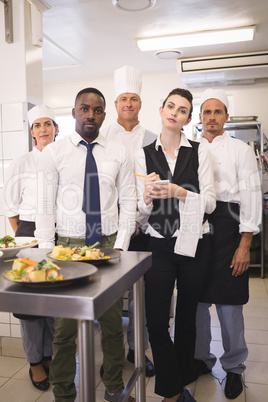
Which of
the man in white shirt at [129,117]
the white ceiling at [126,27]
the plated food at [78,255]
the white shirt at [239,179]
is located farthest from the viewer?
the white ceiling at [126,27]

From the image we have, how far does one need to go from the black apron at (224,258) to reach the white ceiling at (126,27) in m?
2.10

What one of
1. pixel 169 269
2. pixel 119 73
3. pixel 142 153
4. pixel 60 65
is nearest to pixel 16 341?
pixel 169 269

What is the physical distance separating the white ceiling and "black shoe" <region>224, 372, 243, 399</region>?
289 centimetres

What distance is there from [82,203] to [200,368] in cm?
127

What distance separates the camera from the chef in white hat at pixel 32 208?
220 centimetres

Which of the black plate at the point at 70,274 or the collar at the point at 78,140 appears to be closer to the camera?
the black plate at the point at 70,274

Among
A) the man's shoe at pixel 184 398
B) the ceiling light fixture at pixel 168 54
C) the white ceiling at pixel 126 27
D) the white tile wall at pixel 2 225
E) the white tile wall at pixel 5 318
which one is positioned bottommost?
the man's shoe at pixel 184 398

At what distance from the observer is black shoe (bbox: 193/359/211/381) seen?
7.35 feet

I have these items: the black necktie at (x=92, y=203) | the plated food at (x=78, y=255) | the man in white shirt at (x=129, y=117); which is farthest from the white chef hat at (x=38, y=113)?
the plated food at (x=78, y=255)

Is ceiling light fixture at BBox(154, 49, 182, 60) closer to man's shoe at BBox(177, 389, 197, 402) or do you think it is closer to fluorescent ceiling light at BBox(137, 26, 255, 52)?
fluorescent ceiling light at BBox(137, 26, 255, 52)

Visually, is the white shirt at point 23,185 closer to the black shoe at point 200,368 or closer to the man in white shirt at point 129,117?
the man in white shirt at point 129,117

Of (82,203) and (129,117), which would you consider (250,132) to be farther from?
(82,203)

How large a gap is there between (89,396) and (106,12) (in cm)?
326

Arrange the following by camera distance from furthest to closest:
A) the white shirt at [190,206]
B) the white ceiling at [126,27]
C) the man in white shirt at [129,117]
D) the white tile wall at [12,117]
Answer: the white ceiling at [126,27]
the white tile wall at [12,117]
the man in white shirt at [129,117]
the white shirt at [190,206]
